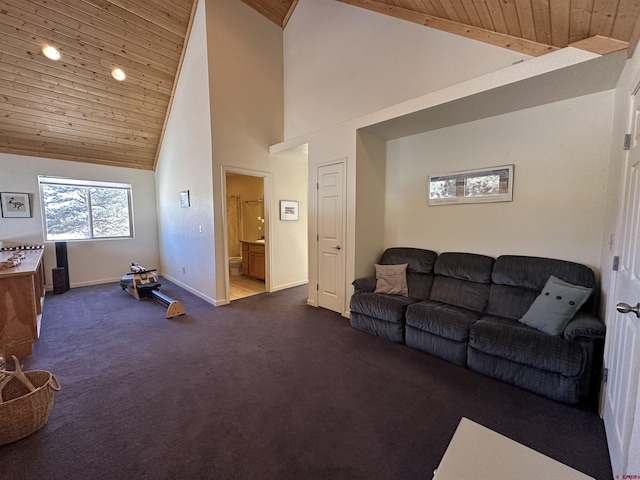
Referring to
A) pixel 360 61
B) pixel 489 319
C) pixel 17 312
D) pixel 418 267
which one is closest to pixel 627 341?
pixel 489 319

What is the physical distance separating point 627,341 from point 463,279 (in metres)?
1.56

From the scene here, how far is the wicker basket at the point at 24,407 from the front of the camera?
1.59 meters

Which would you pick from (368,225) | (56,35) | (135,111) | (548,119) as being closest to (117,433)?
(368,225)

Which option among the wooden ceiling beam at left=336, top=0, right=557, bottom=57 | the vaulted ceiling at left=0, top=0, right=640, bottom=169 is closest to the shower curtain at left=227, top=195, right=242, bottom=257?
Result: the vaulted ceiling at left=0, top=0, right=640, bottom=169

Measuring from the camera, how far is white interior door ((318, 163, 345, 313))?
362 centimetres

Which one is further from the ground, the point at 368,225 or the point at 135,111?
the point at 135,111

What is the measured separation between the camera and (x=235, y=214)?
697 cm

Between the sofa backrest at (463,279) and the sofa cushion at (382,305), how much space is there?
33cm

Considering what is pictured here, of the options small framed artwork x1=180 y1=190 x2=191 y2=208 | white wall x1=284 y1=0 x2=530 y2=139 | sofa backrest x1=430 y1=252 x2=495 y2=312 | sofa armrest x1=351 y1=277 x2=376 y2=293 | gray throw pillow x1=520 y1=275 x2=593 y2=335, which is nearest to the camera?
gray throw pillow x1=520 y1=275 x2=593 y2=335

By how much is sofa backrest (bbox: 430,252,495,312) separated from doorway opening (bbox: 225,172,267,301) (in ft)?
10.0

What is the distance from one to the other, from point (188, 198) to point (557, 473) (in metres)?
5.05

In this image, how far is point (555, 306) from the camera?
214cm

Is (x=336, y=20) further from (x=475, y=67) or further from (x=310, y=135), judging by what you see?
(x=475, y=67)

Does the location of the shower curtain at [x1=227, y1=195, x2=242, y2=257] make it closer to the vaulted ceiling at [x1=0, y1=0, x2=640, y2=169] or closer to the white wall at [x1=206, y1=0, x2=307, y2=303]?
the vaulted ceiling at [x1=0, y1=0, x2=640, y2=169]
